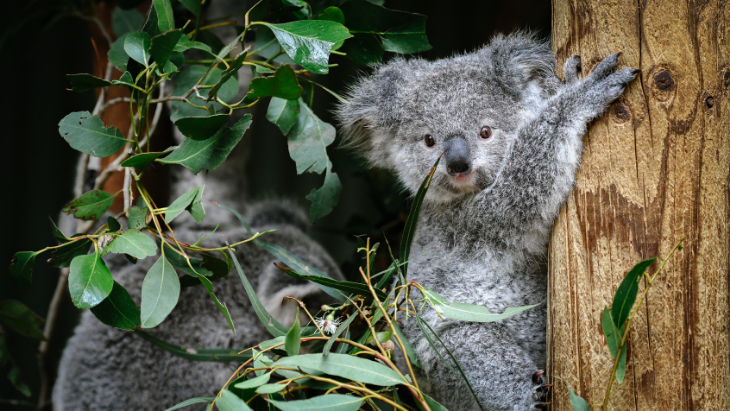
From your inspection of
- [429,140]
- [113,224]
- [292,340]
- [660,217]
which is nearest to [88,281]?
[113,224]

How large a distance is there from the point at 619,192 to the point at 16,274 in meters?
1.57

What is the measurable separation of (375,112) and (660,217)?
1.03 m

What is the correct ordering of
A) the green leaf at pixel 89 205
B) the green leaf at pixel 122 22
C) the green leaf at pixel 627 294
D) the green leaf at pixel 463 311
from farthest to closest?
the green leaf at pixel 122 22 → the green leaf at pixel 89 205 → the green leaf at pixel 463 311 → the green leaf at pixel 627 294

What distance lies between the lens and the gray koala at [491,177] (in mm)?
1399

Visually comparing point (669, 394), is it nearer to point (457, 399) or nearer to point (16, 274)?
point (457, 399)

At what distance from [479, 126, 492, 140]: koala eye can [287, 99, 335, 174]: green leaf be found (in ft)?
1.60

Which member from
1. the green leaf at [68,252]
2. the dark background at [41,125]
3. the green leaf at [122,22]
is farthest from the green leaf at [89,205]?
the dark background at [41,125]

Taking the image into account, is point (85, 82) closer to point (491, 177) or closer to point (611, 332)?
point (491, 177)

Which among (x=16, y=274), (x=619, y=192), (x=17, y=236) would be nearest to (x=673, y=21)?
(x=619, y=192)

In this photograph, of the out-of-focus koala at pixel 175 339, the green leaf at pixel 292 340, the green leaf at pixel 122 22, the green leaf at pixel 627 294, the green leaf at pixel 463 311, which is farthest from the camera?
the green leaf at pixel 122 22

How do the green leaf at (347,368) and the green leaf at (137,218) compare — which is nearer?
the green leaf at (347,368)

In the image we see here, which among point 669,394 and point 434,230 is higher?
point 434,230

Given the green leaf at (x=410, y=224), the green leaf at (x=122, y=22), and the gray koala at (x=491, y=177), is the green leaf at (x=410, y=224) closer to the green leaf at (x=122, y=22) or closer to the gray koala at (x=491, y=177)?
the gray koala at (x=491, y=177)

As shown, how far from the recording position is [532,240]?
5.01 feet
